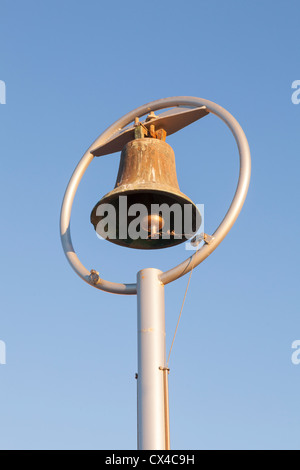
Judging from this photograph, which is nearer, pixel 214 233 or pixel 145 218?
pixel 214 233

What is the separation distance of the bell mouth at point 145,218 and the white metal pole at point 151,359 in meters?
0.71

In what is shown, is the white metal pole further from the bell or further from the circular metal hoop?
the bell

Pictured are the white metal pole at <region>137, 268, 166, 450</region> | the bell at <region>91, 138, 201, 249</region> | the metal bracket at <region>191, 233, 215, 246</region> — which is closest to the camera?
the white metal pole at <region>137, 268, 166, 450</region>

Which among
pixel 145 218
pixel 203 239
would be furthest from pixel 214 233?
pixel 145 218

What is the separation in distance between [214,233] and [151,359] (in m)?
1.30

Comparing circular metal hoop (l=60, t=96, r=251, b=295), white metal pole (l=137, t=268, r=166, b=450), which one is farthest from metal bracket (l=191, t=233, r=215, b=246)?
white metal pole (l=137, t=268, r=166, b=450)

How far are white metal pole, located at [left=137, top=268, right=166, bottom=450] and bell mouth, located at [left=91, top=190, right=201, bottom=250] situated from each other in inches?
27.8

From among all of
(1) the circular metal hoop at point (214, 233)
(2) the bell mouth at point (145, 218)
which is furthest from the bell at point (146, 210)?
(1) the circular metal hoop at point (214, 233)

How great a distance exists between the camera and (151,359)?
757cm

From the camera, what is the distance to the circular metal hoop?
7883 mm

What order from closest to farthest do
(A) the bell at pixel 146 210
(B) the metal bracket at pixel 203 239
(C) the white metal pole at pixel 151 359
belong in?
(C) the white metal pole at pixel 151 359 < (B) the metal bracket at pixel 203 239 < (A) the bell at pixel 146 210

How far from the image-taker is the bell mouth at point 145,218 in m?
8.55

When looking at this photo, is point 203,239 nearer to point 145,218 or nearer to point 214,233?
point 214,233

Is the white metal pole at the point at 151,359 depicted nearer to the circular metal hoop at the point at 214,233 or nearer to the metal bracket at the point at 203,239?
the circular metal hoop at the point at 214,233
